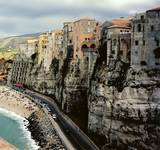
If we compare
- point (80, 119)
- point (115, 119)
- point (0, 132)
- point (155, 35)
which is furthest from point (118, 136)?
point (0, 132)

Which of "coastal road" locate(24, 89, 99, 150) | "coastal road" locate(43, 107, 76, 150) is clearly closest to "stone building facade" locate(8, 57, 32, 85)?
"coastal road" locate(24, 89, 99, 150)

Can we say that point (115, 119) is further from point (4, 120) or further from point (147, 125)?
point (4, 120)

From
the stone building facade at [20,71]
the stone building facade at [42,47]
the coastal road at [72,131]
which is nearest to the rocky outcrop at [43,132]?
the coastal road at [72,131]

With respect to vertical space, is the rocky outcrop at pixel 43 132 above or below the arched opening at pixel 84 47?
below

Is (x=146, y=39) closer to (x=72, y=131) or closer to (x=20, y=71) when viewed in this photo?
(x=72, y=131)

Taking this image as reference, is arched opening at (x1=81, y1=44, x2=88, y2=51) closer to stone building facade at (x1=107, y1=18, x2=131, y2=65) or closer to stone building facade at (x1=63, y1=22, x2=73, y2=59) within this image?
stone building facade at (x1=63, y1=22, x2=73, y2=59)

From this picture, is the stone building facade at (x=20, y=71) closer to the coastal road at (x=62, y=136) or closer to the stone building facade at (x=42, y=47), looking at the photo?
the stone building facade at (x=42, y=47)
